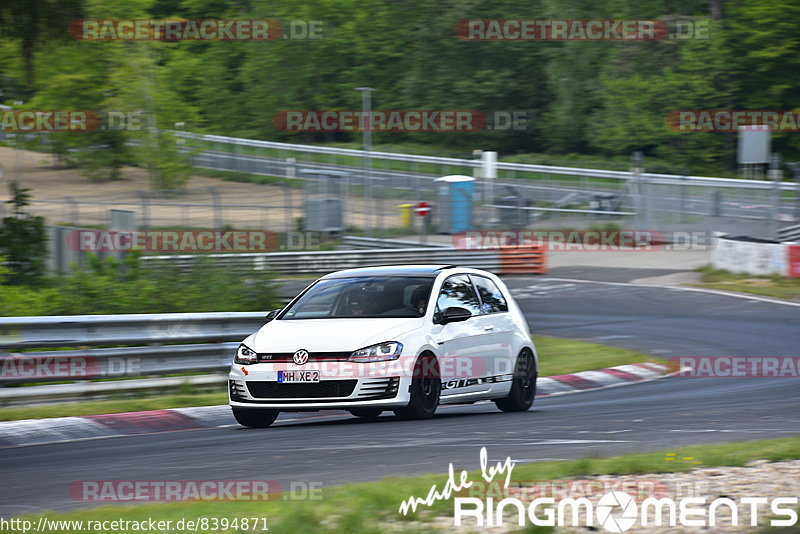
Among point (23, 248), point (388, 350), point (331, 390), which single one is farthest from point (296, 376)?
point (23, 248)

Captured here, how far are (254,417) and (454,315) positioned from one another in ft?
7.05

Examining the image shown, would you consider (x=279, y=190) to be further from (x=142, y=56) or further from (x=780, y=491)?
(x=780, y=491)

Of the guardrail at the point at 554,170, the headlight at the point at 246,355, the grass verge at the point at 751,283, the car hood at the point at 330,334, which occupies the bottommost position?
the grass verge at the point at 751,283

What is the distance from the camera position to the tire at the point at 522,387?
1295 centimetres

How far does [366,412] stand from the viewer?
38.2 ft

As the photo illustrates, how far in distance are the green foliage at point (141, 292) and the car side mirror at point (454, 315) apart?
237 inches

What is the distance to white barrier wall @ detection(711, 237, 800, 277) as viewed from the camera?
96.6 ft

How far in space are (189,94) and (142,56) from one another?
3334 cm

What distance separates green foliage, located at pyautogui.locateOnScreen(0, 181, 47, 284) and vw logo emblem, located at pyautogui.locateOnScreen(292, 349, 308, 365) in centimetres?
950

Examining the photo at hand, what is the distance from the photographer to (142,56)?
50.6m

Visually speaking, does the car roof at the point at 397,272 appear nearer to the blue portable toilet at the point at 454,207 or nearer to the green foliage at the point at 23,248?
the green foliage at the point at 23,248

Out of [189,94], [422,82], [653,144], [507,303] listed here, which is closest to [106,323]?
[507,303]

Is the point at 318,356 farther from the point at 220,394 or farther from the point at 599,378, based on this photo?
the point at 599,378

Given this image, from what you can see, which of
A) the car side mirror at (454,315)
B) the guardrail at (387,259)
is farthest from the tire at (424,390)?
the guardrail at (387,259)
